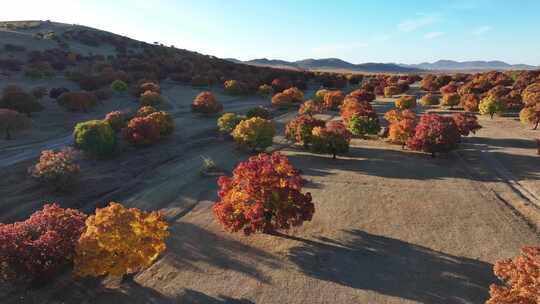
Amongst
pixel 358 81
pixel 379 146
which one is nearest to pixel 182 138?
pixel 379 146

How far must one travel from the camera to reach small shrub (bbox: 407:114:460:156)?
47.0m

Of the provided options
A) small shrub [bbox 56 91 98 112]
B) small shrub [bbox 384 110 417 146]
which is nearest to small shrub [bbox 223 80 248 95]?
small shrub [bbox 56 91 98 112]

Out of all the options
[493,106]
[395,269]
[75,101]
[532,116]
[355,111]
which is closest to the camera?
[395,269]

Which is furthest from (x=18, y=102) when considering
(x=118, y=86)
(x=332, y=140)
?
(x=332, y=140)

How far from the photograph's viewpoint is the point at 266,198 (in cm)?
2664

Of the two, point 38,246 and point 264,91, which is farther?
point 264,91

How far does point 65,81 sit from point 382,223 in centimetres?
10021

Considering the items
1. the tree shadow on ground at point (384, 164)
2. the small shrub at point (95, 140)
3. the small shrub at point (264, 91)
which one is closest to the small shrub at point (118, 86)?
the small shrub at point (264, 91)

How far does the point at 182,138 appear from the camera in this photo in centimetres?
6056

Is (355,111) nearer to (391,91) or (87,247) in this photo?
(87,247)

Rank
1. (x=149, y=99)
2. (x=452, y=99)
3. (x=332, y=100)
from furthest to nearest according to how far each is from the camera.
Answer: (x=332, y=100), (x=149, y=99), (x=452, y=99)

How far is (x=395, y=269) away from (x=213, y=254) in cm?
1309

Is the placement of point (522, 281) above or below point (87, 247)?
above

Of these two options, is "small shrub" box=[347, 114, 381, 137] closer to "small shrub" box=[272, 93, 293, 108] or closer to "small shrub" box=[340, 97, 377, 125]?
"small shrub" box=[340, 97, 377, 125]
